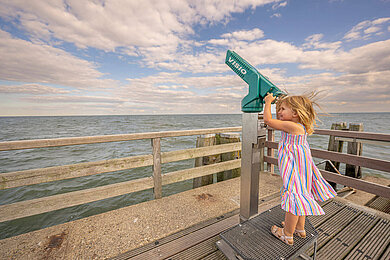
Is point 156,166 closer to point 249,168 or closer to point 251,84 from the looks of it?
point 249,168

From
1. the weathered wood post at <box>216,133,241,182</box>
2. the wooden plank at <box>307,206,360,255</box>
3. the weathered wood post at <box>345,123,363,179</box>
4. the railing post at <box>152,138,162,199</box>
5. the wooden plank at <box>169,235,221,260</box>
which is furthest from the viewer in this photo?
the weathered wood post at <box>345,123,363,179</box>

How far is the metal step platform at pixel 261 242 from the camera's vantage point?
1.31 m

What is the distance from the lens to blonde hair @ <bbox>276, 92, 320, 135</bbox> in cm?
134

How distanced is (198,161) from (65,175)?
216 centimetres

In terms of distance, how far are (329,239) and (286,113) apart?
4.80 ft

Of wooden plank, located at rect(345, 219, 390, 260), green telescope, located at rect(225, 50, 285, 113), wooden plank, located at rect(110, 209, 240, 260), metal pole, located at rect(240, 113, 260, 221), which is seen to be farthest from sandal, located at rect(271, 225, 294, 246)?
green telescope, located at rect(225, 50, 285, 113)

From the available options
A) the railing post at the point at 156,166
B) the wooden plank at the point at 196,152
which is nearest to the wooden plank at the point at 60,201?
the railing post at the point at 156,166

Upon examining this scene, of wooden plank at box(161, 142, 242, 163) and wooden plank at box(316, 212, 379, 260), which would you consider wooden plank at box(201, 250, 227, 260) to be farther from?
wooden plank at box(161, 142, 242, 163)

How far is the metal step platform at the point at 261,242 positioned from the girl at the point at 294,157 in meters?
0.09

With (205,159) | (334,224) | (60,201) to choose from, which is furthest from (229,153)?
(60,201)

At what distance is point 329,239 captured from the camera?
1780 mm

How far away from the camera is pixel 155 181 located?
2.73m

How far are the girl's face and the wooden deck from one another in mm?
1233

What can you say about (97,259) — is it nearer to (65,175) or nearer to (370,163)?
(65,175)
